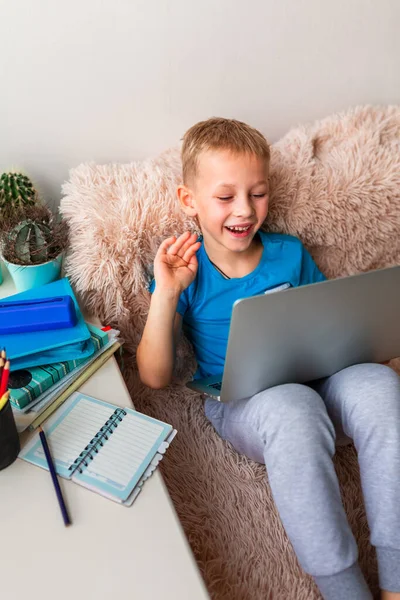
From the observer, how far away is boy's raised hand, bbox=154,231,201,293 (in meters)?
0.95

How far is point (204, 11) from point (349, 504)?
105 centimetres

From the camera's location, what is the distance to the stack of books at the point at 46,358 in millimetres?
770

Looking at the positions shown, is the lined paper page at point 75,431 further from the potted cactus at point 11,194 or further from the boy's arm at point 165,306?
the potted cactus at point 11,194

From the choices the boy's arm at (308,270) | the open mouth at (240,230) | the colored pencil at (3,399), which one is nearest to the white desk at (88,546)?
the colored pencil at (3,399)

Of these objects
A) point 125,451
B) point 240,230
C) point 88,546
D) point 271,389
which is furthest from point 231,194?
point 88,546

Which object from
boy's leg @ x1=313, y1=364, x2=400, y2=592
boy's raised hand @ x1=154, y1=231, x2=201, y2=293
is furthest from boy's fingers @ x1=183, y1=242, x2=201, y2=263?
boy's leg @ x1=313, y1=364, x2=400, y2=592

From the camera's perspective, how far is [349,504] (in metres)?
0.92

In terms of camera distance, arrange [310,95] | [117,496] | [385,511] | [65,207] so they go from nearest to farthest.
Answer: [117,496] < [385,511] < [65,207] < [310,95]

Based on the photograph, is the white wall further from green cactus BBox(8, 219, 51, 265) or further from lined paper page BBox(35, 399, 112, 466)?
lined paper page BBox(35, 399, 112, 466)

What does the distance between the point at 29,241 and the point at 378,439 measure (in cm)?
73

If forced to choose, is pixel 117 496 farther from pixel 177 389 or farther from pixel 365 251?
pixel 365 251

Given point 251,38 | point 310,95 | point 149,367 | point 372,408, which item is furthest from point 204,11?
point 372,408

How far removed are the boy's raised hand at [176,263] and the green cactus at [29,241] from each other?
23 centimetres

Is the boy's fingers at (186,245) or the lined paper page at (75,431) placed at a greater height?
the boy's fingers at (186,245)
